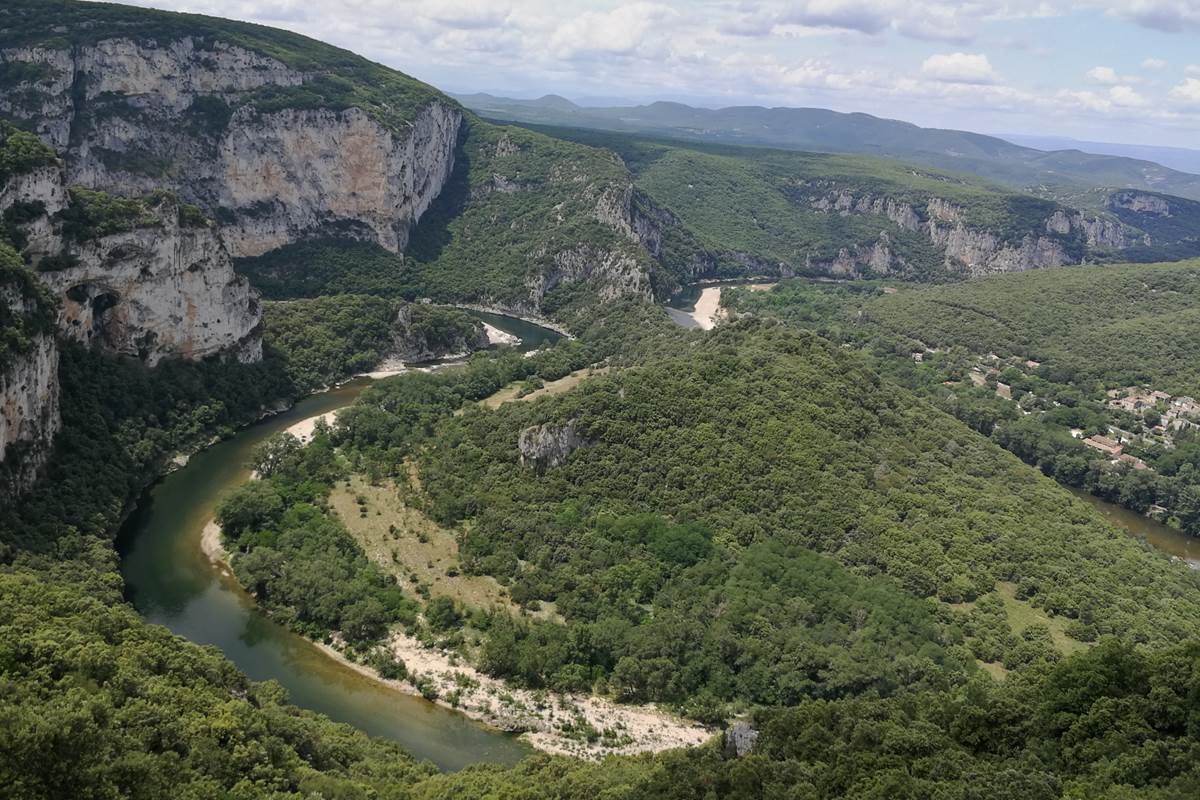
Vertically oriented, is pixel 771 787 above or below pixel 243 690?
above

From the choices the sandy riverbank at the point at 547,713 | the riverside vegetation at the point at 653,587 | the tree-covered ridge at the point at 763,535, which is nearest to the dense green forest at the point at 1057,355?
the riverside vegetation at the point at 653,587

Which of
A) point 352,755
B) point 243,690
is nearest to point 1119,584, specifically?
point 352,755

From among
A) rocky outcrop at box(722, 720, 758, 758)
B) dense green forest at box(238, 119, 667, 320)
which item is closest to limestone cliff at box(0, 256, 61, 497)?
rocky outcrop at box(722, 720, 758, 758)

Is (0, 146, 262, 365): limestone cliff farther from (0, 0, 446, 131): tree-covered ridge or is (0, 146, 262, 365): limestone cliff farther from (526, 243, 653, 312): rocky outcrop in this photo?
(526, 243, 653, 312): rocky outcrop

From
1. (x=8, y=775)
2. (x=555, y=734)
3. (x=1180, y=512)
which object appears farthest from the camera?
(x=1180, y=512)

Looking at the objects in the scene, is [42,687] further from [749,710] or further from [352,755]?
[749,710]

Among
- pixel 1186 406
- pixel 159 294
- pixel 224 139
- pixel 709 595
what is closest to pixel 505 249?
pixel 224 139

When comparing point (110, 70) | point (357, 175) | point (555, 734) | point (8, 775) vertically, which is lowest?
point (555, 734)

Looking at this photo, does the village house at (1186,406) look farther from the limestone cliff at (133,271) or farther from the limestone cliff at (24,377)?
the limestone cliff at (24,377)
